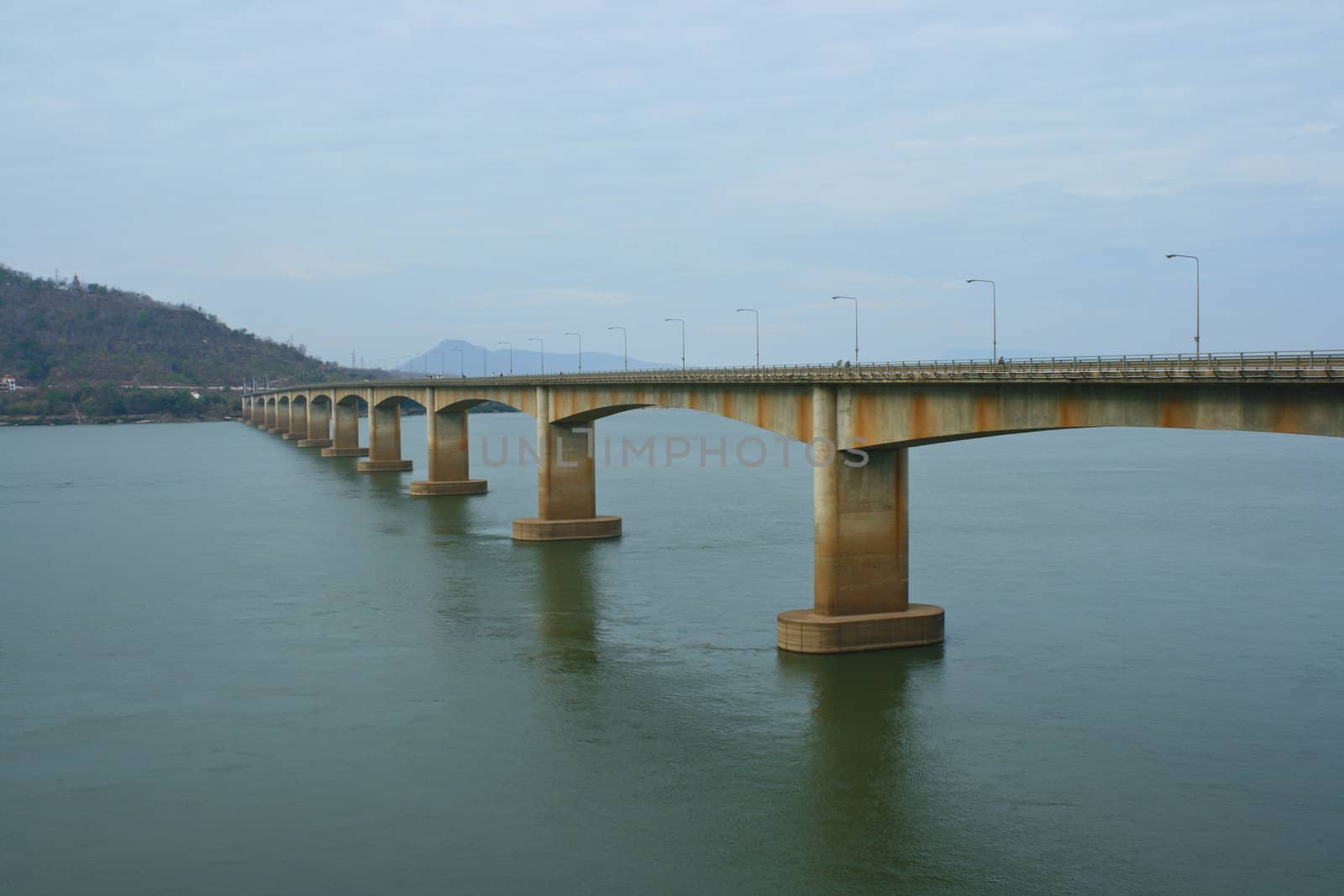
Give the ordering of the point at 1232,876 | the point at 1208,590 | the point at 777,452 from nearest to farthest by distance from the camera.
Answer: the point at 1232,876
the point at 1208,590
the point at 777,452

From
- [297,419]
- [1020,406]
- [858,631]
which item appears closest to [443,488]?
[858,631]

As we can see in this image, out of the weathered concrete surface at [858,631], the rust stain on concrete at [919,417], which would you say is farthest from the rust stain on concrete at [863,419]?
the weathered concrete surface at [858,631]

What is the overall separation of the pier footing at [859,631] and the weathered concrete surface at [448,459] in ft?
170

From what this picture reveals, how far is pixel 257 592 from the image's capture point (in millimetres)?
46750

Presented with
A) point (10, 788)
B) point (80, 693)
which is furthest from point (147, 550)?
point (10, 788)

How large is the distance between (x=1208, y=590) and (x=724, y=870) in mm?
29395

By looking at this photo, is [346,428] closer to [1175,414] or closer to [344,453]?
[344,453]

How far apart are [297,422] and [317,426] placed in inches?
795

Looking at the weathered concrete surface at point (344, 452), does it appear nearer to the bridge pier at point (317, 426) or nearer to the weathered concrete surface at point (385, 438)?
the bridge pier at point (317, 426)

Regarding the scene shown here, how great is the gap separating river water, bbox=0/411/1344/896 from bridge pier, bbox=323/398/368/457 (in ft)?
226

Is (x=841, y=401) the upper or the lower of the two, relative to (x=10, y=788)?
upper

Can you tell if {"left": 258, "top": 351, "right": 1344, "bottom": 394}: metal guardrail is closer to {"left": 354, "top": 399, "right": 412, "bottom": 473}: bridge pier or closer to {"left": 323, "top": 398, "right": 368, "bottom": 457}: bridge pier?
{"left": 354, "top": 399, "right": 412, "bottom": 473}: bridge pier

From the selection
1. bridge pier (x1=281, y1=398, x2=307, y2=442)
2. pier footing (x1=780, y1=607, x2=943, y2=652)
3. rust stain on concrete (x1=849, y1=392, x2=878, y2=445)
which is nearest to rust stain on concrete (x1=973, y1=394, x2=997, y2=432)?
rust stain on concrete (x1=849, y1=392, x2=878, y2=445)

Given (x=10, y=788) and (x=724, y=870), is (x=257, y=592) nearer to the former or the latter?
(x=10, y=788)
